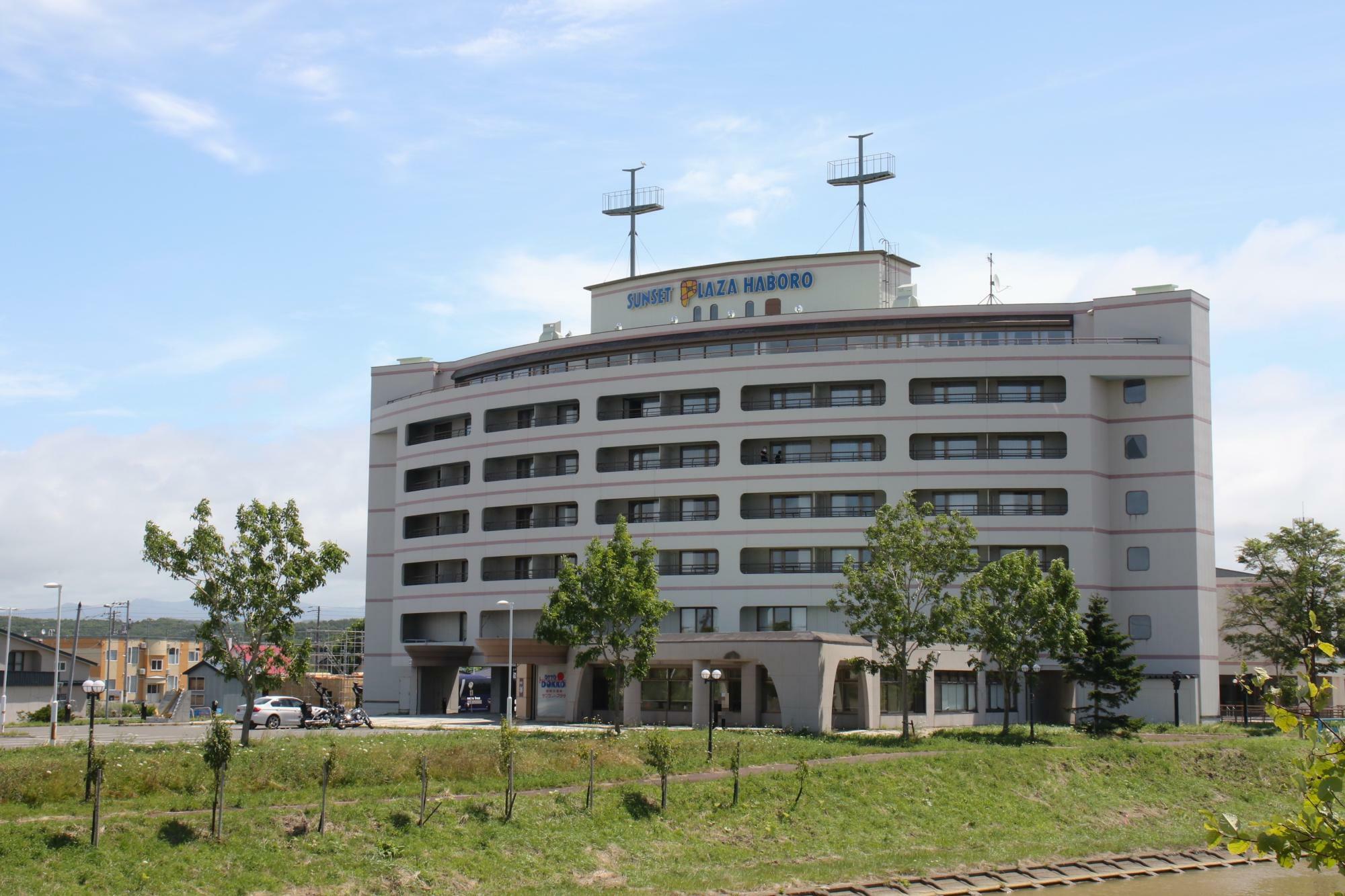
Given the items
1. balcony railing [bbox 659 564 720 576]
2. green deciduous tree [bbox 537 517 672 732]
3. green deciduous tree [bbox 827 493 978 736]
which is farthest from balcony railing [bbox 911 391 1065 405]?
green deciduous tree [bbox 537 517 672 732]

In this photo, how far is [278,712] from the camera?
60.8 meters

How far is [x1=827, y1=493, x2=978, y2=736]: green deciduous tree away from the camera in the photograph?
53.5m

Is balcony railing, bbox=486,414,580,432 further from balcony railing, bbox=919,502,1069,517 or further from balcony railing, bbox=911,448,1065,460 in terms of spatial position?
balcony railing, bbox=919,502,1069,517

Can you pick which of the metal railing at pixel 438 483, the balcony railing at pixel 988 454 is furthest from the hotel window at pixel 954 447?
the metal railing at pixel 438 483

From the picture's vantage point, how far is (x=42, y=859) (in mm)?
27188

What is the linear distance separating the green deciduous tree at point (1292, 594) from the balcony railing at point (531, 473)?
134ft

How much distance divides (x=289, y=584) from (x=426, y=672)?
39.8m

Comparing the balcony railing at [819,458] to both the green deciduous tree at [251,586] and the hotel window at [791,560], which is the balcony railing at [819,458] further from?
the green deciduous tree at [251,586]

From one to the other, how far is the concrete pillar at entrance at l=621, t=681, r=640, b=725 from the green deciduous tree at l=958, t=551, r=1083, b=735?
16779 millimetres

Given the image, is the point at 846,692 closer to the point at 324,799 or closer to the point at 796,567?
the point at 796,567

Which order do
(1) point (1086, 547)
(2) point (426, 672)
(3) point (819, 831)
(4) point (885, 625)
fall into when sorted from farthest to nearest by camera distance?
(2) point (426, 672) < (1) point (1086, 547) < (4) point (885, 625) < (3) point (819, 831)

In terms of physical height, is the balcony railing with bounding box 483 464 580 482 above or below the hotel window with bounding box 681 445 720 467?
below

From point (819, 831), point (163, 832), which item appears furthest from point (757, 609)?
point (163, 832)

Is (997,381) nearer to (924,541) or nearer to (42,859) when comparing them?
(924,541)
